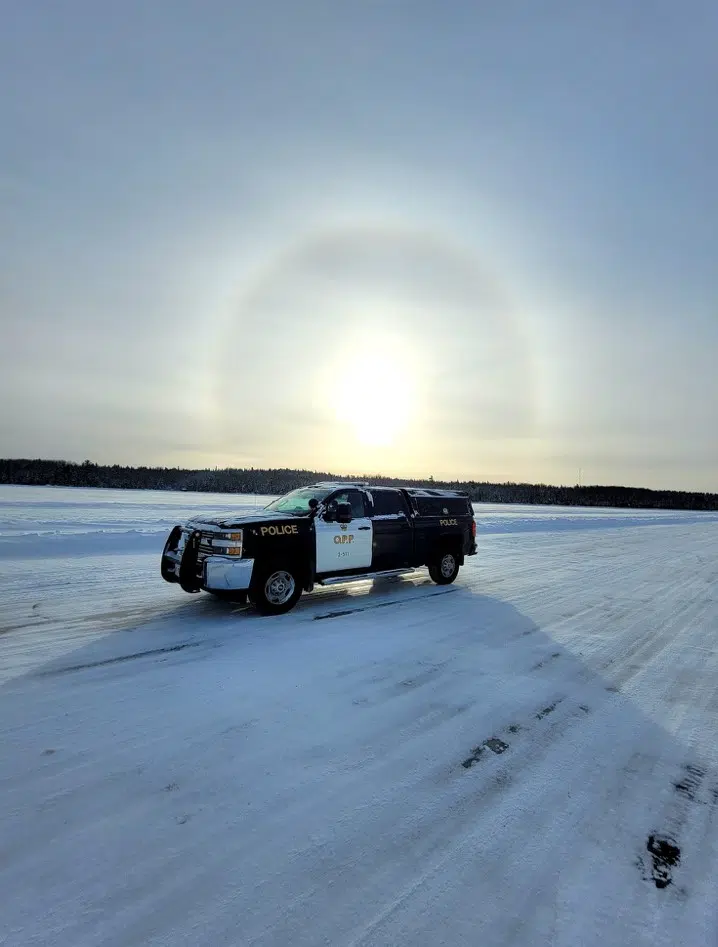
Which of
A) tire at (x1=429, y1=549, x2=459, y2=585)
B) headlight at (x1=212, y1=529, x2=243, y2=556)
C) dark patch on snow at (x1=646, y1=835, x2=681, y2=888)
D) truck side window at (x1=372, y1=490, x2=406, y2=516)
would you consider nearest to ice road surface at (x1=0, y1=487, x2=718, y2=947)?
dark patch on snow at (x1=646, y1=835, x2=681, y2=888)

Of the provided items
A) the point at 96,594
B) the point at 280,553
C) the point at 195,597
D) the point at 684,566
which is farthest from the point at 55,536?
the point at 684,566

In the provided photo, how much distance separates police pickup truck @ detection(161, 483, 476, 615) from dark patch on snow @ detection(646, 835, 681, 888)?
5549 millimetres

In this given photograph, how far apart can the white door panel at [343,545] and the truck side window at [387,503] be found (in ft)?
1.41

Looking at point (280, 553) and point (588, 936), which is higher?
point (280, 553)

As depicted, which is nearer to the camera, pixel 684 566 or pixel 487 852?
pixel 487 852

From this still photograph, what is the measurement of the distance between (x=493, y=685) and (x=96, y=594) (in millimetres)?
6722

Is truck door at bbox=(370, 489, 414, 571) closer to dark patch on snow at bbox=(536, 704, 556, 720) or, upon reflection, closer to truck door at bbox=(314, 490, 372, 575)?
truck door at bbox=(314, 490, 372, 575)

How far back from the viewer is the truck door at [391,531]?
30.7 ft

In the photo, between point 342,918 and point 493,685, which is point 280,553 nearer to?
point 493,685

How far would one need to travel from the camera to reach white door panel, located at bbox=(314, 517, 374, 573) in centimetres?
845

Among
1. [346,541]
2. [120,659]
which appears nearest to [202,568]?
[120,659]

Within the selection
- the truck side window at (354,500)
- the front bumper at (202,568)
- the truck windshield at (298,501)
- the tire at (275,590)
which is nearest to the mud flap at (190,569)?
the front bumper at (202,568)

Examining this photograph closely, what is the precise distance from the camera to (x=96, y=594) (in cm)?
873

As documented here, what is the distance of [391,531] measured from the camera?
956 centimetres
